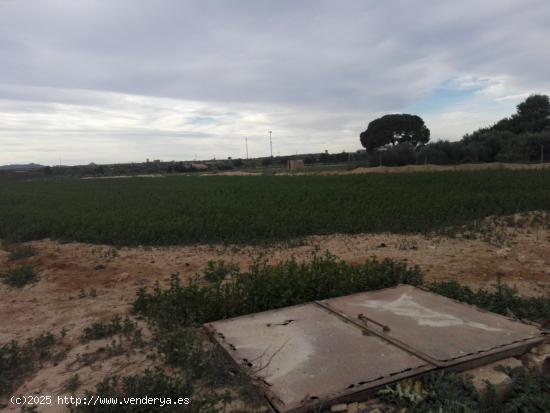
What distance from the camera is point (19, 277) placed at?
6.76 m

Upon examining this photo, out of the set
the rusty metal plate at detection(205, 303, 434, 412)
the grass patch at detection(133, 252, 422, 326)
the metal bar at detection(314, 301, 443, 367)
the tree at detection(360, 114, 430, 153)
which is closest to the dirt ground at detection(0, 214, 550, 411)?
the grass patch at detection(133, 252, 422, 326)

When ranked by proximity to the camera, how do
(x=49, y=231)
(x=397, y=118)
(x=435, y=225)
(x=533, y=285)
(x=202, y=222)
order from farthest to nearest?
(x=397, y=118) < (x=49, y=231) < (x=202, y=222) < (x=435, y=225) < (x=533, y=285)

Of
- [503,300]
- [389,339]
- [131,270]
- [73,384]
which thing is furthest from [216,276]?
[503,300]

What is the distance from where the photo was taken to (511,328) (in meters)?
3.72

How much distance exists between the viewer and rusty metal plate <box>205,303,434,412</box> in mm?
2859

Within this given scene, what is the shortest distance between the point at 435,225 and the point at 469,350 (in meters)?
6.85

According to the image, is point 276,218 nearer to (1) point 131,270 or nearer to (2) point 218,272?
(1) point 131,270

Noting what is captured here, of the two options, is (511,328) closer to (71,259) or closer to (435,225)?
(435,225)

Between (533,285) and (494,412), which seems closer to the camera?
(494,412)

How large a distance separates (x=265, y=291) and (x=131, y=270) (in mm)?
3255

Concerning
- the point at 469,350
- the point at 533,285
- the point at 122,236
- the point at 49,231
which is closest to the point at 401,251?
the point at 533,285

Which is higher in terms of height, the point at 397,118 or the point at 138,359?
the point at 397,118

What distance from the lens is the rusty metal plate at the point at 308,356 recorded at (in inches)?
113

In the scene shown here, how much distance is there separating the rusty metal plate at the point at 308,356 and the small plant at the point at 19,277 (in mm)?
4233
